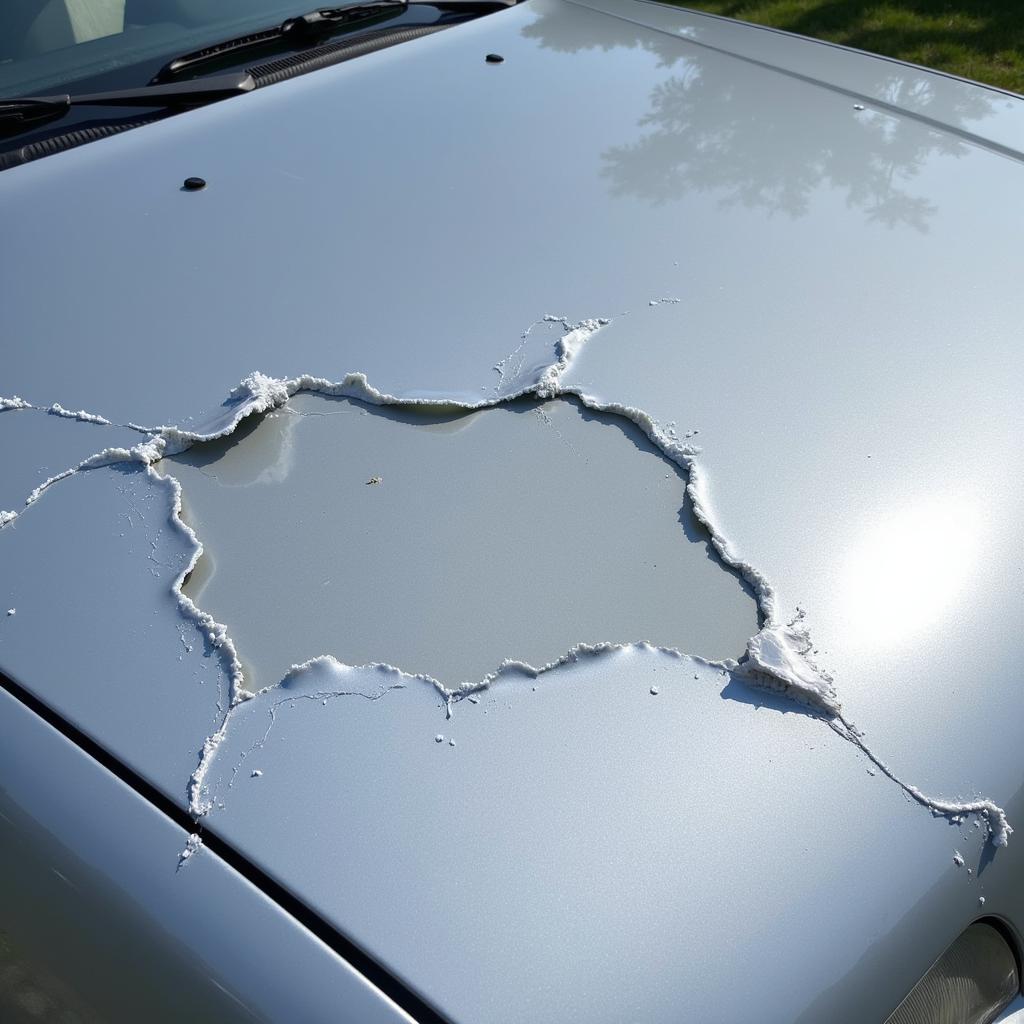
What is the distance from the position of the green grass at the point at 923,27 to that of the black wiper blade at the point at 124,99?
12.9 ft

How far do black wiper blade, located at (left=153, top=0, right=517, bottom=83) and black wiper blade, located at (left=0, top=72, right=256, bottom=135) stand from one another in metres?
0.08

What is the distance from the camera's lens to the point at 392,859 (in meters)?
0.94

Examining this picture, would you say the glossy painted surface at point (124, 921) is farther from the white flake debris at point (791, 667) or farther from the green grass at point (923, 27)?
the green grass at point (923, 27)

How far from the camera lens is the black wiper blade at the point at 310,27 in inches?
81.0

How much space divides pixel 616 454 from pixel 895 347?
43cm

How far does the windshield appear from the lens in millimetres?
1998

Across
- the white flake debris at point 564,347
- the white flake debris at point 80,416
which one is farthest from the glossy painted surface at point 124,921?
the white flake debris at point 564,347

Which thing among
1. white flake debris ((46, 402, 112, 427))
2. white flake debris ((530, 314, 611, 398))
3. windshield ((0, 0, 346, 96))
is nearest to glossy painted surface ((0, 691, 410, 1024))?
white flake debris ((46, 402, 112, 427))

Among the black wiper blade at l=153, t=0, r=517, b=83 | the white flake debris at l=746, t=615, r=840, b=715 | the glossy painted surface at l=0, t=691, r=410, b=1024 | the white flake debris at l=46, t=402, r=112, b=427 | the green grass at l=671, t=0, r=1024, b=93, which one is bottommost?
the green grass at l=671, t=0, r=1024, b=93

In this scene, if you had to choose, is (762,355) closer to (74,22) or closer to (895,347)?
(895,347)

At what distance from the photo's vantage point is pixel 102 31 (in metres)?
2.15

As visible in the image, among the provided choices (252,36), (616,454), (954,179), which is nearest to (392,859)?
(616,454)

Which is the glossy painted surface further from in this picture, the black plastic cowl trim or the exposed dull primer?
the black plastic cowl trim

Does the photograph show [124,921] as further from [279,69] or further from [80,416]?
[279,69]
